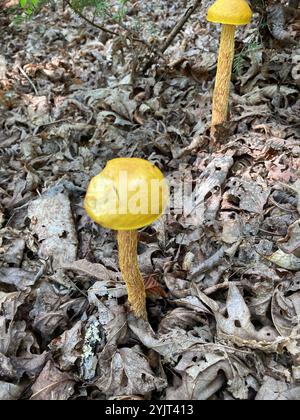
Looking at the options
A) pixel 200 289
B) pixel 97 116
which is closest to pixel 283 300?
pixel 200 289

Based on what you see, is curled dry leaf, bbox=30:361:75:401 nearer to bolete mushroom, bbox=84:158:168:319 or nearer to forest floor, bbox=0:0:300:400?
forest floor, bbox=0:0:300:400

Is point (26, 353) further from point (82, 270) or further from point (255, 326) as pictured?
point (255, 326)

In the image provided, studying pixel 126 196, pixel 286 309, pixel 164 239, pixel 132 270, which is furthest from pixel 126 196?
pixel 164 239

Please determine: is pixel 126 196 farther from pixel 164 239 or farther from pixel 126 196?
pixel 164 239

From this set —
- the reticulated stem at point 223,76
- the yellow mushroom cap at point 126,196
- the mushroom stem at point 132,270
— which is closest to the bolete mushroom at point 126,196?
the yellow mushroom cap at point 126,196

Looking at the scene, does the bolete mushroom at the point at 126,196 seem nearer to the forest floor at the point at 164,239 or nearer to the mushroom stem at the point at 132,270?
the mushroom stem at the point at 132,270

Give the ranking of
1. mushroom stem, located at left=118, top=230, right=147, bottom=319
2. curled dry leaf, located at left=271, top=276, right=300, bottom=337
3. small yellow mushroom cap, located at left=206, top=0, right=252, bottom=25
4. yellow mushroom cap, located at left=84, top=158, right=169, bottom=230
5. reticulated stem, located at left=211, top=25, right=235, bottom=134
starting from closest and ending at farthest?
yellow mushroom cap, located at left=84, top=158, right=169, bottom=230
mushroom stem, located at left=118, top=230, right=147, bottom=319
curled dry leaf, located at left=271, top=276, right=300, bottom=337
small yellow mushroom cap, located at left=206, top=0, right=252, bottom=25
reticulated stem, located at left=211, top=25, right=235, bottom=134

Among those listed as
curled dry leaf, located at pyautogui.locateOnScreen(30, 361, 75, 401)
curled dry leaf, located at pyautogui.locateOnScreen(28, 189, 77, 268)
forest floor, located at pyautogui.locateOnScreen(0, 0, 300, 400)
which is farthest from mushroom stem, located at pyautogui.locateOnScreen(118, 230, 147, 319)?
curled dry leaf, located at pyautogui.locateOnScreen(28, 189, 77, 268)
